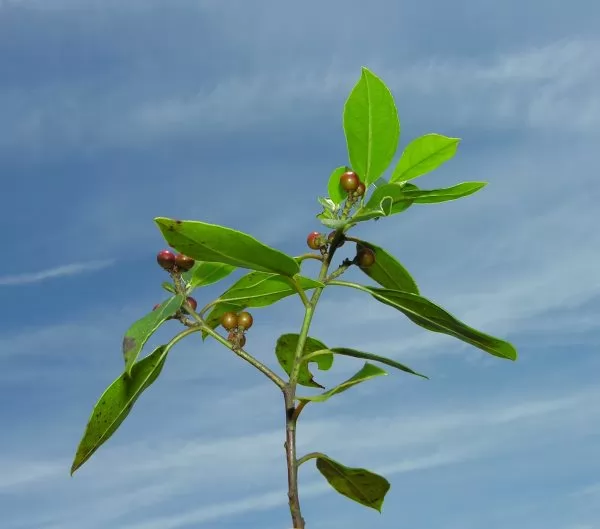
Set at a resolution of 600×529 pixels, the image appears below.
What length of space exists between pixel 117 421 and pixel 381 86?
4.59 feet

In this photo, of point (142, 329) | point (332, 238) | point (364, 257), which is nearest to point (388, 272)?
point (364, 257)

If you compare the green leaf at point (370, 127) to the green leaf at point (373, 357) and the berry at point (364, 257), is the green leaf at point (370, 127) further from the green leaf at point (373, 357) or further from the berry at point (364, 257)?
the green leaf at point (373, 357)

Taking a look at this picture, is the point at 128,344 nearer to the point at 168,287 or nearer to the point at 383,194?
the point at 168,287

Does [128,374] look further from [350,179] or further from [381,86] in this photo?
[381,86]

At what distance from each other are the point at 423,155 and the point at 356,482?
1.14 m

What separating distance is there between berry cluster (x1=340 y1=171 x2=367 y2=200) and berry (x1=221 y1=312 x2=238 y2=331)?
21.9 inches

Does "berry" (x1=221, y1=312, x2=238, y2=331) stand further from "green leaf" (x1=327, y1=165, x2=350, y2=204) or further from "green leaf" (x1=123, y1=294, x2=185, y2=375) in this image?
"green leaf" (x1=327, y1=165, x2=350, y2=204)

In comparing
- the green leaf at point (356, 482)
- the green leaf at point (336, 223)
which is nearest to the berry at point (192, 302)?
the green leaf at point (336, 223)

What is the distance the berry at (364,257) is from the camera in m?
2.74

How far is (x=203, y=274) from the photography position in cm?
286

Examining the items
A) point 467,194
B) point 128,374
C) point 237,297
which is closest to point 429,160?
point 467,194

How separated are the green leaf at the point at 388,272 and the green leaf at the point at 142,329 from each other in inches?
26.5

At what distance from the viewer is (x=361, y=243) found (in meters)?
2.74

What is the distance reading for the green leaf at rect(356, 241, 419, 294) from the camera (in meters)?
2.78
